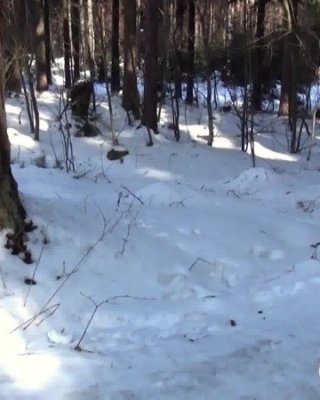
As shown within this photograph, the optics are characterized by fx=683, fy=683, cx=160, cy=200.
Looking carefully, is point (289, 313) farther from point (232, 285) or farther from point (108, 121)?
point (108, 121)

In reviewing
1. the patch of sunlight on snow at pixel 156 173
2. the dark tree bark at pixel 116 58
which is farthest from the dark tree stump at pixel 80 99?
the dark tree bark at pixel 116 58

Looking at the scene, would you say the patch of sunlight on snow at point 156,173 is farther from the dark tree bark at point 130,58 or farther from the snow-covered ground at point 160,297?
the dark tree bark at point 130,58

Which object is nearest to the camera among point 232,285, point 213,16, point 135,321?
point 135,321

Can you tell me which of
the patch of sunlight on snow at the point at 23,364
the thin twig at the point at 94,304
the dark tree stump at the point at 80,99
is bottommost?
the dark tree stump at the point at 80,99

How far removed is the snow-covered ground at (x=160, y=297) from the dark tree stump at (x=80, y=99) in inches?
313

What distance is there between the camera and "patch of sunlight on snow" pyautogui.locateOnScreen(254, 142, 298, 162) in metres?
16.6

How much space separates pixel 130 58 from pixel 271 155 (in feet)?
15.6

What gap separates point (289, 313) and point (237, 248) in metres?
1.60

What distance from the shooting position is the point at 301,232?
24.2 feet

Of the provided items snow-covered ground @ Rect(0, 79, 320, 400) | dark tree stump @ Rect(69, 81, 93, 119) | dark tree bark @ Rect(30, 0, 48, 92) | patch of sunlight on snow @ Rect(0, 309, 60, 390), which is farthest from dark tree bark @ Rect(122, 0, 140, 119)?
patch of sunlight on snow @ Rect(0, 309, 60, 390)

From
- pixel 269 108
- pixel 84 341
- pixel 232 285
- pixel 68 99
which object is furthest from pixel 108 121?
pixel 84 341

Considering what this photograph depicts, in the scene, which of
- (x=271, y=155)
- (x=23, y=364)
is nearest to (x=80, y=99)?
(x=271, y=155)

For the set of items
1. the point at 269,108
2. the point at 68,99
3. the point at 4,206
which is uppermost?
the point at 4,206

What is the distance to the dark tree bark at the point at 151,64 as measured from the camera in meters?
17.0
